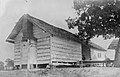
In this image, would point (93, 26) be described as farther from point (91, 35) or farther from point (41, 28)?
point (41, 28)

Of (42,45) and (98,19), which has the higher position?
(98,19)

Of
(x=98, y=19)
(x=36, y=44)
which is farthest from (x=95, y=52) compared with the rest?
(x=36, y=44)

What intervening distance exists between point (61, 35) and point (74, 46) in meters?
4.67

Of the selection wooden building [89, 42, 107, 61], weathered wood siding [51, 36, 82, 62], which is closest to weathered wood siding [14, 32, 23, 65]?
weathered wood siding [51, 36, 82, 62]

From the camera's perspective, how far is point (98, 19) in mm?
24484

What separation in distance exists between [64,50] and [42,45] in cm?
323

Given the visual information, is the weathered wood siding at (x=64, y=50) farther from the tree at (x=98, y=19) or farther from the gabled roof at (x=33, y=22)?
the tree at (x=98, y=19)

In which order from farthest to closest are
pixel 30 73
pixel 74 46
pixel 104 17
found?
pixel 74 46 → pixel 104 17 → pixel 30 73

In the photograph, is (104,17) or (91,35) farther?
(91,35)

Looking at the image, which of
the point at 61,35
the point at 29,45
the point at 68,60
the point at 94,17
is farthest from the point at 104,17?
the point at 29,45

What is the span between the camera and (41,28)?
23109mm

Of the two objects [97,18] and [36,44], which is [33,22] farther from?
[97,18]

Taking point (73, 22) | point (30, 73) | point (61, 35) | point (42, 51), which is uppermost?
point (73, 22)

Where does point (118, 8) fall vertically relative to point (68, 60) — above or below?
above
